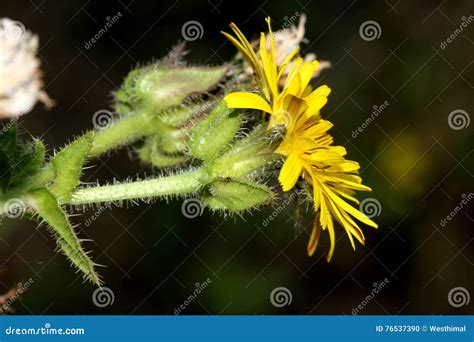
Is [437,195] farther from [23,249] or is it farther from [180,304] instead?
[23,249]

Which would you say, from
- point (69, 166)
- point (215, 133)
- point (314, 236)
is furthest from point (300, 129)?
point (69, 166)

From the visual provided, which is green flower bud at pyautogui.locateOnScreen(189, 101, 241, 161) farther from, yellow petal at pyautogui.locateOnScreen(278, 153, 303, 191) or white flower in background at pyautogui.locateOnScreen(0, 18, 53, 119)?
white flower in background at pyautogui.locateOnScreen(0, 18, 53, 119)

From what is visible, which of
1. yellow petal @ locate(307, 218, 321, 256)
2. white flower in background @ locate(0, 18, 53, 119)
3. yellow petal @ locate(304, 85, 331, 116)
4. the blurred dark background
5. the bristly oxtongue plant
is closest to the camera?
the bristly oxtongue plant

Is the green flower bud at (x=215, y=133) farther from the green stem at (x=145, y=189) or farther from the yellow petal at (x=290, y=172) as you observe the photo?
the yellow petal at (x=290, y=172)

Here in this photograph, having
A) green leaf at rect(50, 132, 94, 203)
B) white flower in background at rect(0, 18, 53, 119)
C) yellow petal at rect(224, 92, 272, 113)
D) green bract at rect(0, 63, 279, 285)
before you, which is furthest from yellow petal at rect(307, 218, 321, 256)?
white flower in background at rect(0, 18, 53, 119)

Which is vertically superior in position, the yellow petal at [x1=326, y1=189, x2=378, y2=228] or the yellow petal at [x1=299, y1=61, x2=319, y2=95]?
the yellow petal at [x1=299, y1=61, x2=319, y2=95]

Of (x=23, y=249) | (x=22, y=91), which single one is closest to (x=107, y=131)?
(x=22, y=91)

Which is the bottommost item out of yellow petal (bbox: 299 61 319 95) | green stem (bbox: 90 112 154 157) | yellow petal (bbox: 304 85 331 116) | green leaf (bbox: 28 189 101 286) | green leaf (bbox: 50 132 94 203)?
green leaf (bbox: 28 189 101 286)
